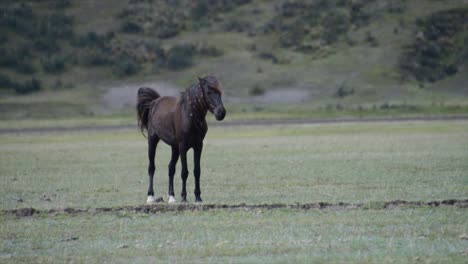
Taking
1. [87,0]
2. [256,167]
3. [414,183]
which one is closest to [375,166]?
[256,167]

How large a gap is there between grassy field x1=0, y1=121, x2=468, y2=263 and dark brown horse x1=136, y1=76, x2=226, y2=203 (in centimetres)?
85

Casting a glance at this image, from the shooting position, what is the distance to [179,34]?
7394cm

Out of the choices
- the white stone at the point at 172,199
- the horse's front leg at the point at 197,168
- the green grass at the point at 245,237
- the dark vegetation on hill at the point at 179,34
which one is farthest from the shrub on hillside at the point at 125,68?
the green grass at the point at 245,237

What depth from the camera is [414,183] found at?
63.7 ft

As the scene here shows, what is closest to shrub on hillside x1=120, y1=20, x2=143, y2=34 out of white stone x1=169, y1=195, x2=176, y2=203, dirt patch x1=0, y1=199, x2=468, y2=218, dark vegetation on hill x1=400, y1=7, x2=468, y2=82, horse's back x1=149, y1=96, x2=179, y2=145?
dark vegetation on hill x1=400, y1=7, x2=468, y2=82

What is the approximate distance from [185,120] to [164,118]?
1.12 meters

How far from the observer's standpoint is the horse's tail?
18.8 meters

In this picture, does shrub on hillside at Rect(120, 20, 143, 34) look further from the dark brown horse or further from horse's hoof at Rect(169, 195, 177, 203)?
horse's hoof at Rect(169, 195, 177, 203)

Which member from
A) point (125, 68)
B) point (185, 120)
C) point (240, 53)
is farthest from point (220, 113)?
point (240, 53)

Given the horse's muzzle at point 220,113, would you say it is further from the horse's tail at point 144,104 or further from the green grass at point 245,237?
the horse's tail at point 144,104

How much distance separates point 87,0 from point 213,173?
5824 centimetres

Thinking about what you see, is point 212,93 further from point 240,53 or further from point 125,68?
point 240,53

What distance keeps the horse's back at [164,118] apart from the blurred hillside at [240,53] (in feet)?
125

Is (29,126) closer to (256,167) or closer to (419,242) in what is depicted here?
(256,167)
